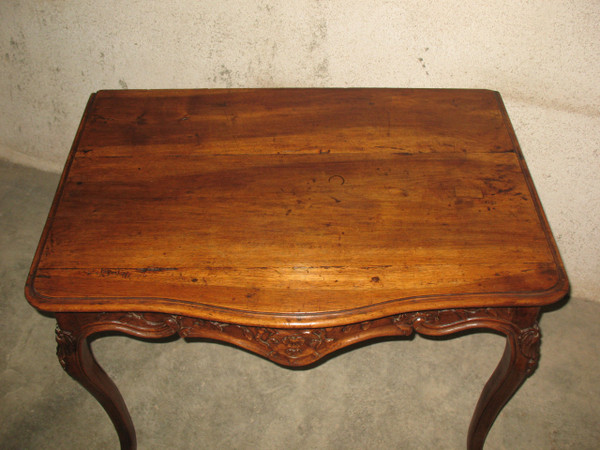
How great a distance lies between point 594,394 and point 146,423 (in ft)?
4.78

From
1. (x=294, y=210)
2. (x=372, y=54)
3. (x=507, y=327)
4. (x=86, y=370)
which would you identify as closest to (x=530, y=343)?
(x=507, y=327)

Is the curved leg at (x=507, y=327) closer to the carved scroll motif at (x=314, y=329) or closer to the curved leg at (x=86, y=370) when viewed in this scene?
the carved scroll motif at (x=314, y=329)

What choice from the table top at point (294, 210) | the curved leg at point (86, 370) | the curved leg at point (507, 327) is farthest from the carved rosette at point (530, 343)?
the curved leg at point (86, 370)

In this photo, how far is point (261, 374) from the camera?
5.86 feet

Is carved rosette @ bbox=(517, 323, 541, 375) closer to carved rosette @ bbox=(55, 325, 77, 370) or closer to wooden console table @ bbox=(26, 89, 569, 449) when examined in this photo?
wooden console table @ bbox=(26, 89, 569, 449)

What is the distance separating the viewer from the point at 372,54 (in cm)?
163

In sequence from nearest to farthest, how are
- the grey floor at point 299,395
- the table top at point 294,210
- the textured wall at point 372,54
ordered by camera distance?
1. the table top at point 294,210
2. the textured wall at point 372,54
3. the grey floor at point 299,395

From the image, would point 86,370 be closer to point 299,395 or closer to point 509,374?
point 299,395

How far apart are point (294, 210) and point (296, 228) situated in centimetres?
6

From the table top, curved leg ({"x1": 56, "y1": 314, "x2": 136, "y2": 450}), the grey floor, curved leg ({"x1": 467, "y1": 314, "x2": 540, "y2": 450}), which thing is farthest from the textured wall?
Answer: curved leg ({"x1": 56, "y1": 314, "x2": 136, "y2": 450})

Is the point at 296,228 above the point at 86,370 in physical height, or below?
above

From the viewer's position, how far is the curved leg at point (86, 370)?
1.19m

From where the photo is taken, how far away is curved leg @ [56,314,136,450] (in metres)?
1.19

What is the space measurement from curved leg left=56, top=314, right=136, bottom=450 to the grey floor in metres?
0.14
